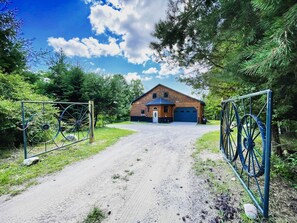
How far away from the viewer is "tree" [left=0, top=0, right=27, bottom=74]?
3723 mm

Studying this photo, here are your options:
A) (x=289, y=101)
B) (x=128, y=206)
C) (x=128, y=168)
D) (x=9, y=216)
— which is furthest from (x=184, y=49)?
(x=9, y=216)

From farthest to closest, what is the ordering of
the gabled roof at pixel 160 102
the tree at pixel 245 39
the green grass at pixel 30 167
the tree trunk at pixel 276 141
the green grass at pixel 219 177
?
the gabled roof at pixel 160 102, the tree trunk at pixel 276 141, the green grass at pixel 30 167, the green grass at pixel 219 177, the tree at pixel 245 39

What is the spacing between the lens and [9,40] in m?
4.00

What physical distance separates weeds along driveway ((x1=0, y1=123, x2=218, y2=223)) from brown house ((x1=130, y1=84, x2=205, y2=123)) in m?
14.2

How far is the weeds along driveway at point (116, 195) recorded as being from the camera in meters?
1.75

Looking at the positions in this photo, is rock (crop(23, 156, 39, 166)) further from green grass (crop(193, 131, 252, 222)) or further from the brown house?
the brown house

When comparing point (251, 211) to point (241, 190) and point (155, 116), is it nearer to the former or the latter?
point (241, 190)

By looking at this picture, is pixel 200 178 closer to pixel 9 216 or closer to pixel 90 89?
pixel 9 216

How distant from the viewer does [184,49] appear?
3.35m

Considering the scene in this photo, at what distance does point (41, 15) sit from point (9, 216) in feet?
20.6

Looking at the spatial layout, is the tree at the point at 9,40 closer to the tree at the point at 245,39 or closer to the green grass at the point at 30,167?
the green grass at the point at 30,167

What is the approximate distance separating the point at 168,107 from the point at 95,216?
643 inches

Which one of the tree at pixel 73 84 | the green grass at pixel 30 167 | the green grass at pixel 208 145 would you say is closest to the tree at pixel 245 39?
the green grass at pixel 208 145

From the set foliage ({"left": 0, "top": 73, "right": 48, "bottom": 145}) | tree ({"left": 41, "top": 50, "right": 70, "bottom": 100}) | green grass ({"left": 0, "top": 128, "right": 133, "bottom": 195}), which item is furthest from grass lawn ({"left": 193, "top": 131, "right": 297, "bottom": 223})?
tree ({"left": 41, "top": 50, "right": 70, "bottom": 100})
